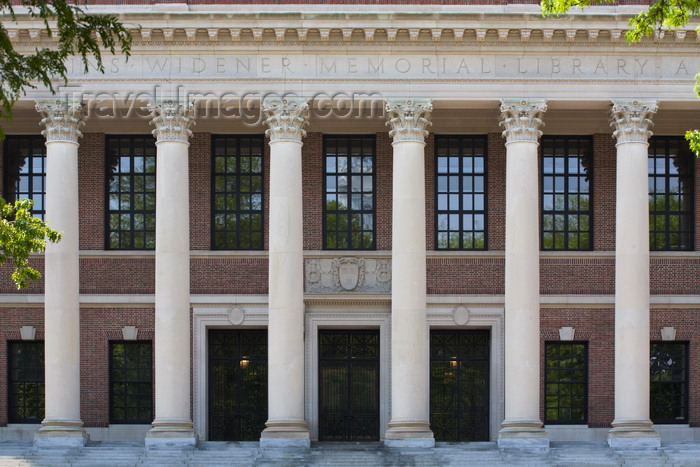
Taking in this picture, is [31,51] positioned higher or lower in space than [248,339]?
higher

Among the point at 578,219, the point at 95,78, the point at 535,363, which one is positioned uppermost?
the point at 95,78

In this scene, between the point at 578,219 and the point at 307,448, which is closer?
the point at 307,448

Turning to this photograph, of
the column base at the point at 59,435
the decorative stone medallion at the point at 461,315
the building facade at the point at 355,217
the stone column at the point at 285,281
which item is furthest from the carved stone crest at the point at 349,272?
the column base at the point at 59,435

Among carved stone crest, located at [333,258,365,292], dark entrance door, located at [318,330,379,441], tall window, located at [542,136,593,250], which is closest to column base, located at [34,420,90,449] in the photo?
dark entrance door, located at [318,330,379,441]

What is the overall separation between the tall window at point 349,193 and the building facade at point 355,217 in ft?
0.25

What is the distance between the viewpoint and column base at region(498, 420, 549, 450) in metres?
36.8

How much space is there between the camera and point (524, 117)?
1495 inches

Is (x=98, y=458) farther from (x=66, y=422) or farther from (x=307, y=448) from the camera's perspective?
(x=307, y=448)

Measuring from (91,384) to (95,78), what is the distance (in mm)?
10599

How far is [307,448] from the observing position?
→ 37.0m

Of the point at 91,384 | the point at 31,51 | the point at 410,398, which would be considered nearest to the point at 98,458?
the point at 91,384

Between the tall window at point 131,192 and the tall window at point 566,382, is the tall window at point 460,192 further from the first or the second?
the tall window at point 131,192

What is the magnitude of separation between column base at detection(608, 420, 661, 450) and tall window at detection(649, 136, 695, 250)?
7.87 metres

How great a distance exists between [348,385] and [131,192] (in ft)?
32.9
